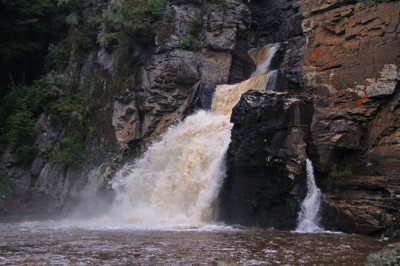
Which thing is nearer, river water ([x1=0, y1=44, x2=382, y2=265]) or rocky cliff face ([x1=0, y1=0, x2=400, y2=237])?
river water ([x1=0, y1=44, x2=382, y2=265])

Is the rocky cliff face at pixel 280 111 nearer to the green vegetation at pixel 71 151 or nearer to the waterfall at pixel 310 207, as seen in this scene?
the waterfall at pixel 310 207

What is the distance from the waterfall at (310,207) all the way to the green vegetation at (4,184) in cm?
1425

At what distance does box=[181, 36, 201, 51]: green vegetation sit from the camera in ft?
56.5

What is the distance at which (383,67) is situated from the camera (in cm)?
1031

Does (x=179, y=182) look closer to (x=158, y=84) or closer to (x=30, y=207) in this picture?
(x=158, y=84)

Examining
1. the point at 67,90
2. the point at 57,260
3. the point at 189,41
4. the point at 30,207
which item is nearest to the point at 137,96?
the point at 189,41

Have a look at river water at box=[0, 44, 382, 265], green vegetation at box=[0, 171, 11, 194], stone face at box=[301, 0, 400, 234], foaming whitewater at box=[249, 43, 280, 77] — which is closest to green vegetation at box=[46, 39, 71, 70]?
green vegetation at box=[0, 171, 11, 194]

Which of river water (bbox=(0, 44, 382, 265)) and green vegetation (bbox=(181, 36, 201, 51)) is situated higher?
green vegetation (bbox=(181, 36, 201, 51))

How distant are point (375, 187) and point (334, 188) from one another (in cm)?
114

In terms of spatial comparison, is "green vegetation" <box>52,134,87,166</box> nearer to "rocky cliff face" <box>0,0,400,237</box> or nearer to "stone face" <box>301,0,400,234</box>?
"rocky cliff face" <box>0,0,400,237</box>

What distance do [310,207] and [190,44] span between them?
9.89 meters

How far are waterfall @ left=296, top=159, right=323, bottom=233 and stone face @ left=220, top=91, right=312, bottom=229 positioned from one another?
0.18 meters

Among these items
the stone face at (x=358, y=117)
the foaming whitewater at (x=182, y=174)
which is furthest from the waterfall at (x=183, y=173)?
the stone face at (x=358, y=117)

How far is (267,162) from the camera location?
10.9 meters
